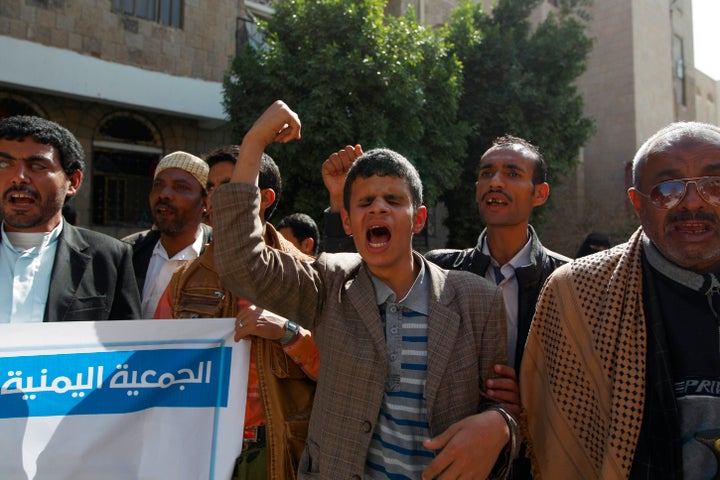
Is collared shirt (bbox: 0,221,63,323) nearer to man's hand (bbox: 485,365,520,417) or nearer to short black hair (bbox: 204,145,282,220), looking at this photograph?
short black hair (bbox: 204,145,282,220)

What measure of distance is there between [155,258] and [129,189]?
304 inches

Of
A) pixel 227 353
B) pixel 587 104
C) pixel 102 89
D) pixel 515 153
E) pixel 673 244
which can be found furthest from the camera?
pixel 587 104

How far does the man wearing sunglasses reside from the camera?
5.37 feet

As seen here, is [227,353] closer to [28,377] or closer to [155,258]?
[28,377]

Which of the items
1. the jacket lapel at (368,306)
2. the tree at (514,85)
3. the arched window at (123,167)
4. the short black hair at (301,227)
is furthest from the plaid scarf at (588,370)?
the arched window at (123,167)

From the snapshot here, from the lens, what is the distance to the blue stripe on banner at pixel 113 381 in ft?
6.57

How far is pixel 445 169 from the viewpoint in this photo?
9.88m

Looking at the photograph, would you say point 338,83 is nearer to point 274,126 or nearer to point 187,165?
point 187,165

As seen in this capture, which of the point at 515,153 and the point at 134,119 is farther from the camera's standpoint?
the point at 134,119

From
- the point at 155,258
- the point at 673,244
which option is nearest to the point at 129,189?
the point at 155,258

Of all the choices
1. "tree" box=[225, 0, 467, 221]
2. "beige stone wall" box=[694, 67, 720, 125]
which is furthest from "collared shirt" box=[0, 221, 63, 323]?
"beige stone wall" box=[694, 67, 720, 125]

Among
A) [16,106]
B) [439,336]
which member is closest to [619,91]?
[16,106]

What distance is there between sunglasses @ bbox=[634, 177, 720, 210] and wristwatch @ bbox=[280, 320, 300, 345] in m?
1.32

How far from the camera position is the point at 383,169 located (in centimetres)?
188
